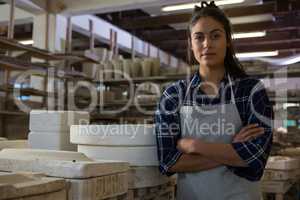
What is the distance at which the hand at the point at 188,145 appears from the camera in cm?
124

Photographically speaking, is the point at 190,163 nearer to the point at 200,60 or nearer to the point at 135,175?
the point at 135,175

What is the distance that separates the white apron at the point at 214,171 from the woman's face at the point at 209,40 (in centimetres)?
12

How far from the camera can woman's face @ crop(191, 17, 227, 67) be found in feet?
4.29

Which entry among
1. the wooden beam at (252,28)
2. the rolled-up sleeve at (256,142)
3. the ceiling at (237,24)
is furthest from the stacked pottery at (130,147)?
the wooden beam at (252,28)

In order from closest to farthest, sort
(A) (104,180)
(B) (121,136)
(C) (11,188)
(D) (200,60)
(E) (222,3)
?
(C) (11,188), (A) (104,180), (B) (121,136), (D) (200,60), (E) (222,3)

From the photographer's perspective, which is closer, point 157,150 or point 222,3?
point 157,150

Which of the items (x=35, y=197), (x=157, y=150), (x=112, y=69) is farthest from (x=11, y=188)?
(x=112, y=69)

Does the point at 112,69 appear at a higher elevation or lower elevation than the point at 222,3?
lower

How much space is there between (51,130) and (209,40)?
2.26ft

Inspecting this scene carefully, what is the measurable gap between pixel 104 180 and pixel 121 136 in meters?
0.27

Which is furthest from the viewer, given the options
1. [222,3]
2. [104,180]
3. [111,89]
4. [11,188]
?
[111,89]

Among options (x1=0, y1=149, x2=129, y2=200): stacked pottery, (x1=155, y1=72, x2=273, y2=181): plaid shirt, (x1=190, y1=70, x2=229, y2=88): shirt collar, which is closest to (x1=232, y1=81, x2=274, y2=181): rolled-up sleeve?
(x1=155, y1=72, x2=273, y2=181): plaid shirt

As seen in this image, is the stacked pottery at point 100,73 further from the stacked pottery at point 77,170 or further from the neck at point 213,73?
the stacked pottery at point 77,170

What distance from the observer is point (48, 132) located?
4.66 feet
